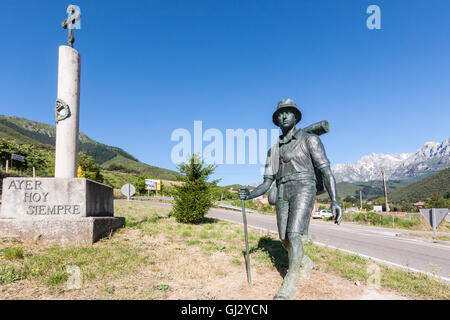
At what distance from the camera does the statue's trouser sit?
11.4 feet

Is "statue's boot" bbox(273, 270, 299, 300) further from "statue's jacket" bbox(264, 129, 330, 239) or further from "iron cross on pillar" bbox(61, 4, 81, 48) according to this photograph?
"iron cross on pillar" bbox(61, 4, 81, 48)

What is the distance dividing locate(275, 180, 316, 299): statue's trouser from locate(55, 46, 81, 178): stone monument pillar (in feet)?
19.0

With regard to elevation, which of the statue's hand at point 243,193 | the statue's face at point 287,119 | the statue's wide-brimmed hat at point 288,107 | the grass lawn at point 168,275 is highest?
the statue's wide-brimmed hat at point 288,107

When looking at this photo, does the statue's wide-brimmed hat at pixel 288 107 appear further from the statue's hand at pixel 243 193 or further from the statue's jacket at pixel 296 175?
the statue's hand at pixel 243 193

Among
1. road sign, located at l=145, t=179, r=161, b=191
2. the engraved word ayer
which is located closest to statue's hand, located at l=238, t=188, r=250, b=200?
the engraved word ayer

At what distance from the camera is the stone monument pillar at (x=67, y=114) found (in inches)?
269

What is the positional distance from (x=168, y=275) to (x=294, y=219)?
231 centimetres

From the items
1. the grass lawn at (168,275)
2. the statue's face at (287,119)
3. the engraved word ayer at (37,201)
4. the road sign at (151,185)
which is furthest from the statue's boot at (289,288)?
the road sign at (151,185)

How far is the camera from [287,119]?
4.09 m

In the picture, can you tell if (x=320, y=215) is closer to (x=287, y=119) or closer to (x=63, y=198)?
(x=63, y=198)

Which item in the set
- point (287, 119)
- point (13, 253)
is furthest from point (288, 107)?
point (13, 253)

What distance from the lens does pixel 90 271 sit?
4160mm
